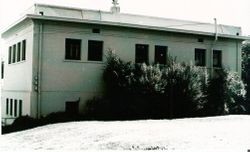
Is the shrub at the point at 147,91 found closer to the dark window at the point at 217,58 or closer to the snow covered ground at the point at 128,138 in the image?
the snow covered ground at the point at 128,138

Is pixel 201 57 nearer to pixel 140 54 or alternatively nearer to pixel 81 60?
pixel 140 54

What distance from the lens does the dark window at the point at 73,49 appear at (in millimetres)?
23422

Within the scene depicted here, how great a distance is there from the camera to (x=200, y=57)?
28.1 metres

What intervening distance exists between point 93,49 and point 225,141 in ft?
44.4

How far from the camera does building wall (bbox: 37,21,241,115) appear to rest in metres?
22.7

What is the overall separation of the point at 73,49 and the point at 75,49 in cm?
14

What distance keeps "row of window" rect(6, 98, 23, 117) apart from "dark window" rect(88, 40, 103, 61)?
5452mm

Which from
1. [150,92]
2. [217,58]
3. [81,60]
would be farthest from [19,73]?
[217,58]

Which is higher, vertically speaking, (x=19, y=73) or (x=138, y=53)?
(x=138, y=53)

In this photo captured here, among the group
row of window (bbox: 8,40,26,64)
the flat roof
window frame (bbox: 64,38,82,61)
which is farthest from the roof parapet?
row of window (bbox: 8,40,26,64)

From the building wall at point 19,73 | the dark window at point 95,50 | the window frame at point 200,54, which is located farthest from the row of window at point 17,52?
the window frame at point 200,54

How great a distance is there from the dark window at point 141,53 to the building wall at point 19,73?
708 centimetres

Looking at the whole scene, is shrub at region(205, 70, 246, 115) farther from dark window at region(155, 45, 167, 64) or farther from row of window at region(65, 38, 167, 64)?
row of window at region(65, 38, 167, 64)

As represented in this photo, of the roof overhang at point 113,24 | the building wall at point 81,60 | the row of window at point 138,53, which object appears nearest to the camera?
the roof overhang at point 113,24
